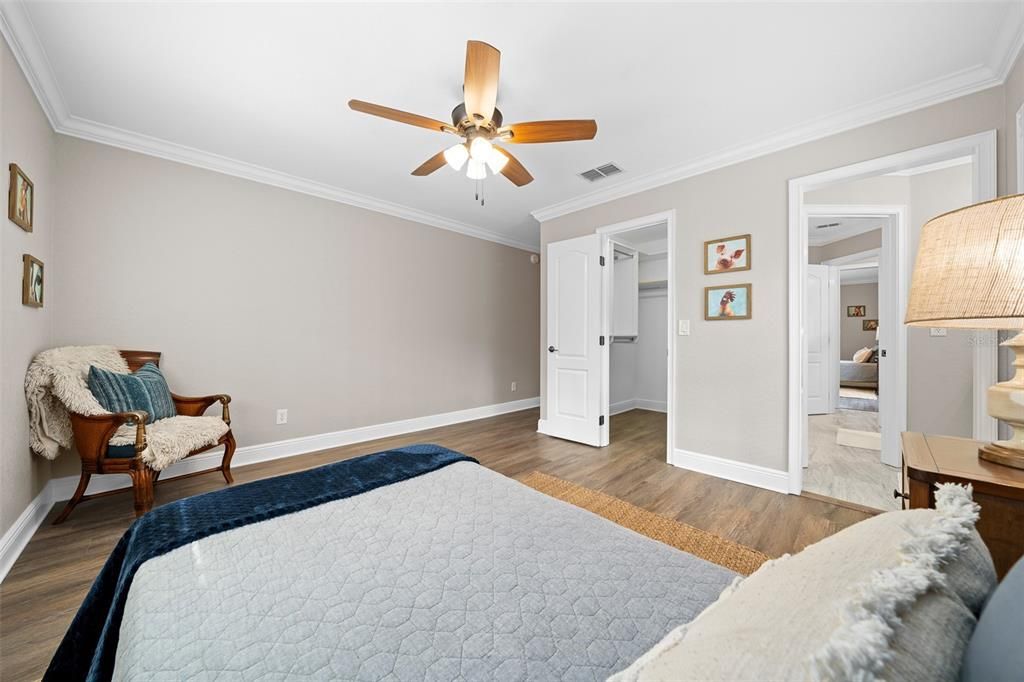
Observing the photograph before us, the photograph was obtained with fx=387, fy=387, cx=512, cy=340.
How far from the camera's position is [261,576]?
31.9 inches

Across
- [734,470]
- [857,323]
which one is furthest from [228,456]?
[857,323]

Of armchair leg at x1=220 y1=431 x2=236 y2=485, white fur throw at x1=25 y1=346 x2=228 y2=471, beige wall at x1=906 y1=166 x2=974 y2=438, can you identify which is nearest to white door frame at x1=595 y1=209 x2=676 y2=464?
beige wall at x1=906 y1=166 x2=974 y2=438

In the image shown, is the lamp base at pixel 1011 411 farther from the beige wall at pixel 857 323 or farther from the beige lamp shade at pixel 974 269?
the beige wall at pixel 857 323

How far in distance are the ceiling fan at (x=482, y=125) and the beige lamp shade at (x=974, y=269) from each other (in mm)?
1418

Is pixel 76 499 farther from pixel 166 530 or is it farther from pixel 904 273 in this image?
pixel 904 273

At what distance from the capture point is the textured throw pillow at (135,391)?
233cm

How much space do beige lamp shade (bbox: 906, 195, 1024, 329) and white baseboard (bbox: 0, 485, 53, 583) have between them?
373 centimetres

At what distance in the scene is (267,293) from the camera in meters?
3.41

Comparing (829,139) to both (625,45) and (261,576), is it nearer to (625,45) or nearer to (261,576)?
(625,45)

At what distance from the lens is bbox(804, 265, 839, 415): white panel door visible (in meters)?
5.31

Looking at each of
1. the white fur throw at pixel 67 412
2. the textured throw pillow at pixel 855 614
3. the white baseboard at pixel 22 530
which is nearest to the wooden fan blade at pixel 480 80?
the textured throw pillow at pixel 855 614

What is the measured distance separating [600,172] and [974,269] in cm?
268

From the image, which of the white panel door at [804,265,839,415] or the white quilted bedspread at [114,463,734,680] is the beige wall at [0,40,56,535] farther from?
the white panel door at [804,265,839,415]

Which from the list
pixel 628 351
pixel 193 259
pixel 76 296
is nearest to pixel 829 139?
pixel 628 351
